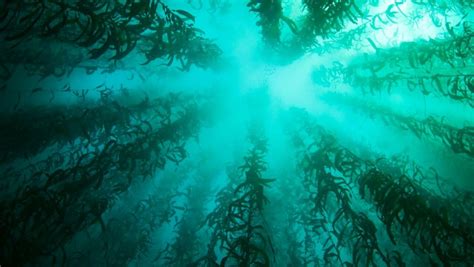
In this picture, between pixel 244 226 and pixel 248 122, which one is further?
pixel 248 122

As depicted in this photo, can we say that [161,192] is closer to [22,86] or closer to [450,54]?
[22,86]

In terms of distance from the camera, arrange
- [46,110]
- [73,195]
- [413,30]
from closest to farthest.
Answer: [73,195] → [46,110] → [413,30]

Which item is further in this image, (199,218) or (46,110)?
(199,218)

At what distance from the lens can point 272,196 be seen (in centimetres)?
938

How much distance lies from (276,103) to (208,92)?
313 cm

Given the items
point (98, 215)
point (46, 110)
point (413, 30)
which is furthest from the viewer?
point (413, 30)

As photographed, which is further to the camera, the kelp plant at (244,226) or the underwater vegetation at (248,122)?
the underwater vegetation at (248,122)

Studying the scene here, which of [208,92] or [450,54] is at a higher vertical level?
[450,54]

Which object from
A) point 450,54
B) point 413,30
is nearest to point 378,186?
point 450,54

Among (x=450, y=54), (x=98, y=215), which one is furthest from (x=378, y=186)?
(x=98, y=215)

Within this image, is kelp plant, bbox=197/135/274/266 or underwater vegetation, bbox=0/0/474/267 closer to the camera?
kelp plant, bbox=197/135/274/266

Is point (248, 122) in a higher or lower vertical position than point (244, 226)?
higher

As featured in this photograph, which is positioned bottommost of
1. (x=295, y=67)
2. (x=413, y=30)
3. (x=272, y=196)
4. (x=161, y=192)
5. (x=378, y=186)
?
(x=161, y=192)

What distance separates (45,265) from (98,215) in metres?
9.01
